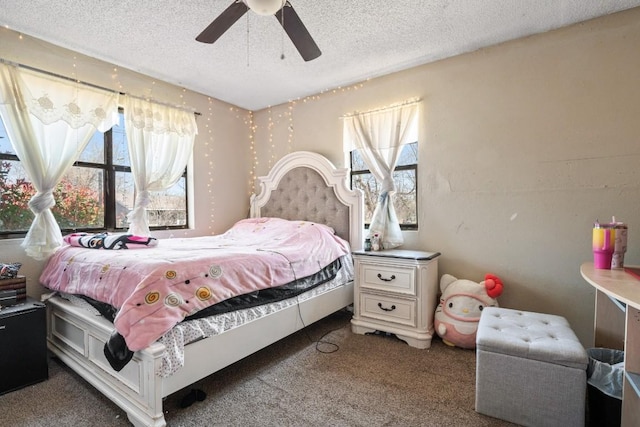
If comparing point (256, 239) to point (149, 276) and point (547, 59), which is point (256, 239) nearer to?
point (149, 276)

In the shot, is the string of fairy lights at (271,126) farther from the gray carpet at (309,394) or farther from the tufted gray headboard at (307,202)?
the gray carpet at (309,394)

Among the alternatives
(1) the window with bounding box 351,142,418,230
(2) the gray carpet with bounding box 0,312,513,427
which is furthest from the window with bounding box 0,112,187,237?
(1) the window with bounding box 351,142,418,230

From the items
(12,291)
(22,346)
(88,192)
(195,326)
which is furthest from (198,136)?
(195,326)

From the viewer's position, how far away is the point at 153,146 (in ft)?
10.2

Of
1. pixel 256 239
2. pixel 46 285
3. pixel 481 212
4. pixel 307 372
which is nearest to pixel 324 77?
pixel 256 239

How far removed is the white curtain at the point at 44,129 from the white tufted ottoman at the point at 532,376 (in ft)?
9.81

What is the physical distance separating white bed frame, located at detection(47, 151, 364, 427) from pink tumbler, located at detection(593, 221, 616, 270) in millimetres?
1799

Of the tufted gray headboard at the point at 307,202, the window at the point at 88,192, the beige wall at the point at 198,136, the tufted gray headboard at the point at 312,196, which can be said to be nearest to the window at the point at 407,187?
the tufted gray headboard at the point at 312,196

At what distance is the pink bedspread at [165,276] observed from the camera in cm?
150

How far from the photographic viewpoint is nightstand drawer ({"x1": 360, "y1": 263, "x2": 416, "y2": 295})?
2.54 meters

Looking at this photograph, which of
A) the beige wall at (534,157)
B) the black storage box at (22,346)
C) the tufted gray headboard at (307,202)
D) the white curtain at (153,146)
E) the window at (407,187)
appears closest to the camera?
the black storage box at (22,346)

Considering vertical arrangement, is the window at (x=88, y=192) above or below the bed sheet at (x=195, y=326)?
above

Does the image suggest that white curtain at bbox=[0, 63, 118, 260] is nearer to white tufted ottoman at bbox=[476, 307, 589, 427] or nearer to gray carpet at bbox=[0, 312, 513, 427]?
gray carpet at bbox=[0, 312, 513, 427]

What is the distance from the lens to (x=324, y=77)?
3.19 metres
